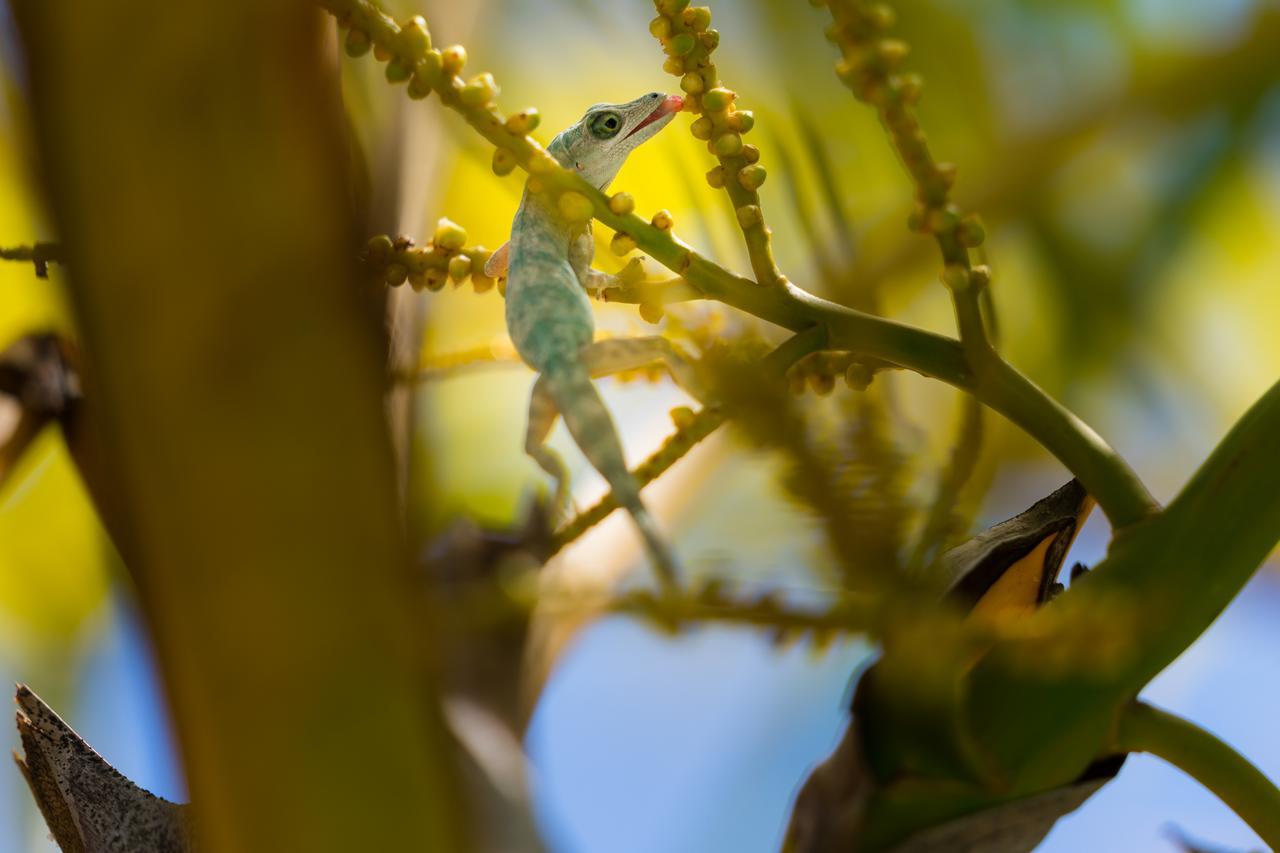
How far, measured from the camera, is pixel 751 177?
0.48 metres

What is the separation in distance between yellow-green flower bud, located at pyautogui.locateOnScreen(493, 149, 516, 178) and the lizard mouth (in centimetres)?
20

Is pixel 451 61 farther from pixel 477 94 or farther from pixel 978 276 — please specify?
pixel 978 276

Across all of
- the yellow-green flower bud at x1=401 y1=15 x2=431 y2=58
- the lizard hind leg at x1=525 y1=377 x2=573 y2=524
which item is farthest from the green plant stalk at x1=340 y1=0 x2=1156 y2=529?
the lizard hind leg at x1=525 y1=377 x2=573 y2=524

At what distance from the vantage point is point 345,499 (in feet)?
1.45

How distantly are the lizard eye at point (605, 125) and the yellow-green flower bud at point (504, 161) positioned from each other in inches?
7.9

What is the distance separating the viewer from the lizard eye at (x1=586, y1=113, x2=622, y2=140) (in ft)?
2.23

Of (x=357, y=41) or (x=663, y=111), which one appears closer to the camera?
(x=357, y=41)

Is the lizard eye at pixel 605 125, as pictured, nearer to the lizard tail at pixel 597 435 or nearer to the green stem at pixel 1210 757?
the lizard tail at pixel 597 435

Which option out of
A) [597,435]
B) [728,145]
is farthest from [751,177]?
[597,435]

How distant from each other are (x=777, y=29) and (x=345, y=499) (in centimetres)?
60

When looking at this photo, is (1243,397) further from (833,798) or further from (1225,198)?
(833,798)

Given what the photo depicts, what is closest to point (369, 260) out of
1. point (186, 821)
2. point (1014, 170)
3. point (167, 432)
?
point (167, 432)

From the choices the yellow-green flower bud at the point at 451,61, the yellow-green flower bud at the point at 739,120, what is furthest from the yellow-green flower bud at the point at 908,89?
the yellow-green flower bud at the point at 451,61

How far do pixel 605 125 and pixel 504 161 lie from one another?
0.68ft
